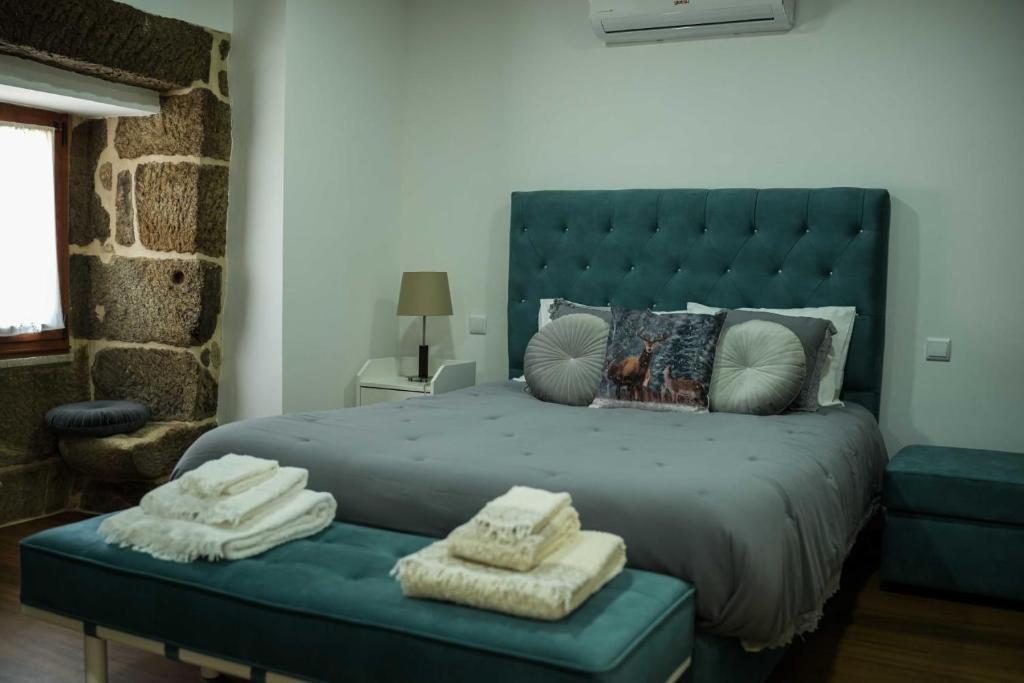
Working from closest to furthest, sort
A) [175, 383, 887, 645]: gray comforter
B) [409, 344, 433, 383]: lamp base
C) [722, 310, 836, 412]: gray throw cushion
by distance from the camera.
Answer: [175, 383, 887, 645]: gray comforter, [722, 310, 836, 412]: gray throw cushion, [409, 344, 433, 383]: lamp base

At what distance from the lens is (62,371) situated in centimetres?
432

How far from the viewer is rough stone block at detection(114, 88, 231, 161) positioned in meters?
4.05

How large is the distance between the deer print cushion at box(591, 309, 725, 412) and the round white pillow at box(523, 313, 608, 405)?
0.21 ft

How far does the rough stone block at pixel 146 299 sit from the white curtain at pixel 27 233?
125mm

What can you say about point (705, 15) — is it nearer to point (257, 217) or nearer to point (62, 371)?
point (257, 217)

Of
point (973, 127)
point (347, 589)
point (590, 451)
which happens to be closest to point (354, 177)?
point (590, 451)

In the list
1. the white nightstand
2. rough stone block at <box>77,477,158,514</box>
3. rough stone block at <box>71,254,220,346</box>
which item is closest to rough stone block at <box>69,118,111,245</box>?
rough stone block at <box>71,254,220,346</box>

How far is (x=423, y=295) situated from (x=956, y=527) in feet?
7.86

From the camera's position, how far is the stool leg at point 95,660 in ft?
7.59

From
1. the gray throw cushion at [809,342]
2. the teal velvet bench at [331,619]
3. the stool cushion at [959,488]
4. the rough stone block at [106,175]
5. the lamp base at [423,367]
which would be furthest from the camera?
the lamp base at [423,367]

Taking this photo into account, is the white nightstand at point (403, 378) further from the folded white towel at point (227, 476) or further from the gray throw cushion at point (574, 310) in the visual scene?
the folded white towel at point (227, 476)

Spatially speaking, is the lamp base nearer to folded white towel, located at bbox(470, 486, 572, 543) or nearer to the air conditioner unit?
the air conditioner unit

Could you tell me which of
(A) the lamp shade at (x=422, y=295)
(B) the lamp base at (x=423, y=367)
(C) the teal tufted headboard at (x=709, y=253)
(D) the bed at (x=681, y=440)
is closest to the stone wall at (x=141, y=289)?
(A) the lamp shade at (x=422, y=295)

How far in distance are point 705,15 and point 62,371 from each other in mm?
3172
